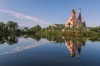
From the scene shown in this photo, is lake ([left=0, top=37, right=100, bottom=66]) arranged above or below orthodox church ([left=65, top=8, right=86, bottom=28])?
below

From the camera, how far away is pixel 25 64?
1709 cm

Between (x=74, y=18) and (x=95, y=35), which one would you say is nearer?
(x=95, y=35)

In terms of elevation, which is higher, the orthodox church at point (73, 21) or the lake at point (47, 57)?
the orthodox church at point (73, 21)

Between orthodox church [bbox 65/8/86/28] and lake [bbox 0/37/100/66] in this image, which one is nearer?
lake [bbox 0/37/100/66]

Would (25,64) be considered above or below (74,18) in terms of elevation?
below

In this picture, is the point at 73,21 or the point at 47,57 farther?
the point at 73,21

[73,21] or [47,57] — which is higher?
[73,21]

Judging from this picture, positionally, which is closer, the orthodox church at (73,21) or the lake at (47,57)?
the lake at (47,57)

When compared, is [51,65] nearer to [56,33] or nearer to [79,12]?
[56,33]

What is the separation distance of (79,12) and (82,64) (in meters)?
90.1

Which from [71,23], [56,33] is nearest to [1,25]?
[56,33]

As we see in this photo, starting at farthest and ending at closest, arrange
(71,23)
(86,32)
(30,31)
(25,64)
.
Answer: (30,31), (71,23), (86,32), (25,64)

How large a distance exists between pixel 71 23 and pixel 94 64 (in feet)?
267

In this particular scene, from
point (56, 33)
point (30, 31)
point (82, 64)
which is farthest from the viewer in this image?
point (30, 31)
